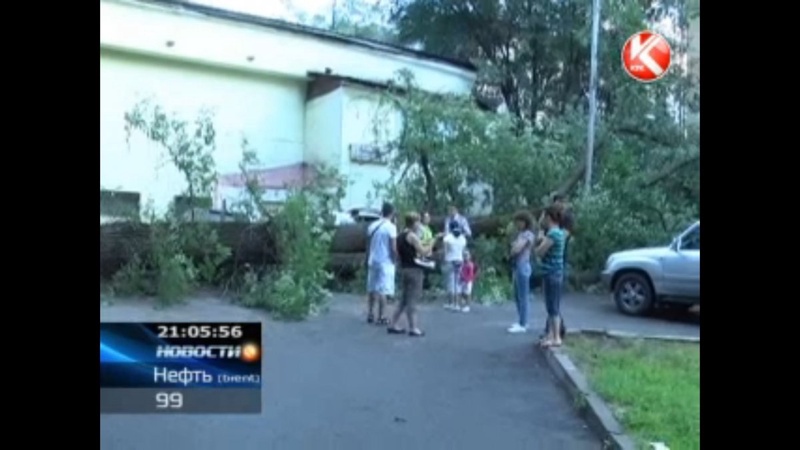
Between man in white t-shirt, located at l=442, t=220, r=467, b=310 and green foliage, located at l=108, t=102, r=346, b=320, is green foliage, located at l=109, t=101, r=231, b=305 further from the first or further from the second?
man in white t-shirt, located at l=442, t=220, r=467, b=310

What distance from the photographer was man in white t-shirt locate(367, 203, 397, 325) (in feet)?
16.1

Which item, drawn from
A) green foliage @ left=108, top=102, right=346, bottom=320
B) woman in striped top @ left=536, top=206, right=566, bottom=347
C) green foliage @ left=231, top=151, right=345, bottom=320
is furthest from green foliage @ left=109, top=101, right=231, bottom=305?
woman in striped top @ left=536, top=206, right=566, bottom=347

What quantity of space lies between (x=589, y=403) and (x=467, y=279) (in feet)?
3.24

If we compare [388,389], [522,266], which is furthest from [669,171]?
[388,389]

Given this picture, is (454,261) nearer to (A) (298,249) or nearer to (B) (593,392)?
(A) (298,249)

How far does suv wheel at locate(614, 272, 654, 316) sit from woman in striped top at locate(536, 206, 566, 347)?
0.36m

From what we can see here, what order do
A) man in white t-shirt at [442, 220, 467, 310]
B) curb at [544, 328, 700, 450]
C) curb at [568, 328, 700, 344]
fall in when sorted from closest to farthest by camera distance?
curb at [544, 328, 700, 450], curb at [568, 328, 700, 344], man in white t-shirt at [442, 220, 467, 310]

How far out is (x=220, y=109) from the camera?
14.1ft

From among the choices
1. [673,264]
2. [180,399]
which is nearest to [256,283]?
[180,399]

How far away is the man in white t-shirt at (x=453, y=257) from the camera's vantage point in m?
5.13

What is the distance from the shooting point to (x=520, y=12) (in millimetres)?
4559

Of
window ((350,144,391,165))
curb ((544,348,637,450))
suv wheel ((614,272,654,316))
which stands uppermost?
window ((350,144,391,165))
